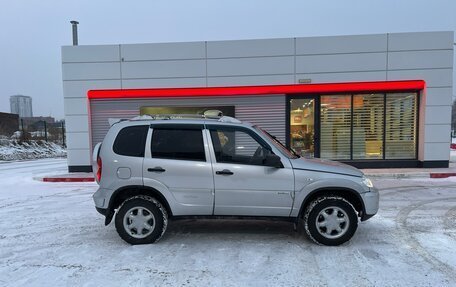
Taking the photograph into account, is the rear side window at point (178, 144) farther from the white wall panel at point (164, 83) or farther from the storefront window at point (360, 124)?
the storefront window at point (360, 124)

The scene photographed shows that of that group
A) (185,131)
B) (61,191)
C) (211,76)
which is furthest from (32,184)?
(185,131)

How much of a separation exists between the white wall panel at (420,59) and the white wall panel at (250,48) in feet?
12.5

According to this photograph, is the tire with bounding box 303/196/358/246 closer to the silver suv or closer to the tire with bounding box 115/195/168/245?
the silver suv

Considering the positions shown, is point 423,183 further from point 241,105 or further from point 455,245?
point 241,105

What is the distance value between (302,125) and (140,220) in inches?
355

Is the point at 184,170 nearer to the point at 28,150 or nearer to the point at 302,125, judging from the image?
the point at 302,125

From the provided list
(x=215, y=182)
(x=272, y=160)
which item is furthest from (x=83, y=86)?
(x=272, y=160)

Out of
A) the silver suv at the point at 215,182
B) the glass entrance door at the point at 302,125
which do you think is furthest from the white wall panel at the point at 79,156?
the silver suv at the point at 215,182

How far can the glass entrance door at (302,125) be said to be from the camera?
40.3 ft

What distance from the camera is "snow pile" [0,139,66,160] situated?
2046cm

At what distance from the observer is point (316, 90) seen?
1191cm

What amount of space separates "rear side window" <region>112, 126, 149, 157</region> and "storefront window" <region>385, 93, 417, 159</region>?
34.6 ft

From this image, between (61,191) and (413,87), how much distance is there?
41.0 ft

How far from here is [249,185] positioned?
4562mm
